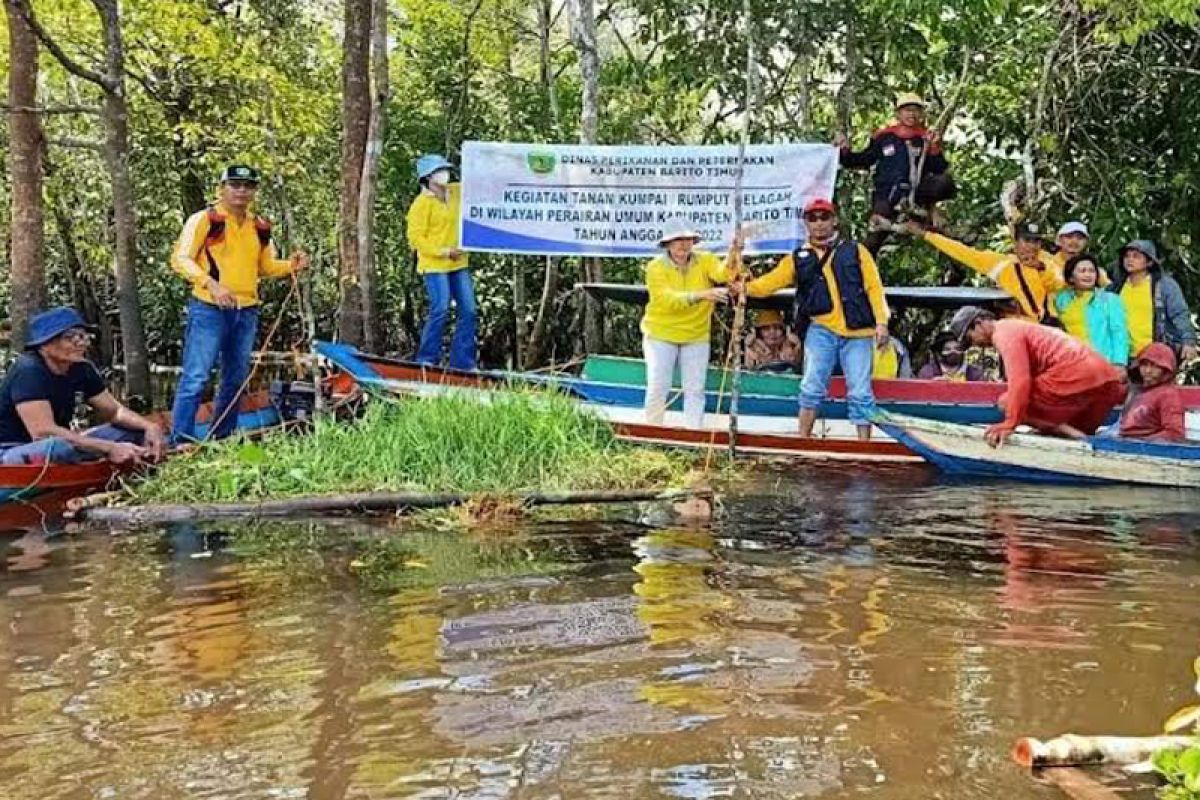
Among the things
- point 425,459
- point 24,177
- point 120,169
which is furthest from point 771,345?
point 24,177

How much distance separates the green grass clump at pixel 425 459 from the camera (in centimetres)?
843

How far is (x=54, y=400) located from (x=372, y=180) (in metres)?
4.87

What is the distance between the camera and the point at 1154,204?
1254cm

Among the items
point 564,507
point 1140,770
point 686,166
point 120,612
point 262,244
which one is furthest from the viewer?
point 686,166

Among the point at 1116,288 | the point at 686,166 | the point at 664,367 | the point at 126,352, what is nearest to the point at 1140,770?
the point at 664,367

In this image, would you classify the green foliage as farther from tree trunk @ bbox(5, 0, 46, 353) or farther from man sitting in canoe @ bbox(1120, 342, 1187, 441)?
tree trunk @ bbox(5, 0, 46, 353)

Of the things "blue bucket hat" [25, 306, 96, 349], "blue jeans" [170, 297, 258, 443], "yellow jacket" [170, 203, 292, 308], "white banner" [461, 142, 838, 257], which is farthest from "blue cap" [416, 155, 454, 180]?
"blue bucket hat" [25, 306, 96, 349]

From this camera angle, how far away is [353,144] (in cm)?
1277

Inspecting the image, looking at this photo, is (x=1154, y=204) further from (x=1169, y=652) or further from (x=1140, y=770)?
(x=1140, y=770)

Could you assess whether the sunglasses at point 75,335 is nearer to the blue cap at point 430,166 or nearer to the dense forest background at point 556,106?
the blue cap at point 430,166

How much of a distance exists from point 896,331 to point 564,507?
25.7 feet

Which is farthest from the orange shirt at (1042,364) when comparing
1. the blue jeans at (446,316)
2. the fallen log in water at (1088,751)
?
the fallen log in water at (1088,751)

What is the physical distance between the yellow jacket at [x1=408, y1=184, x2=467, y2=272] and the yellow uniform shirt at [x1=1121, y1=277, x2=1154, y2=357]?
5.50m

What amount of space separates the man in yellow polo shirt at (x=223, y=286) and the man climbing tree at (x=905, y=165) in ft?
16.1
